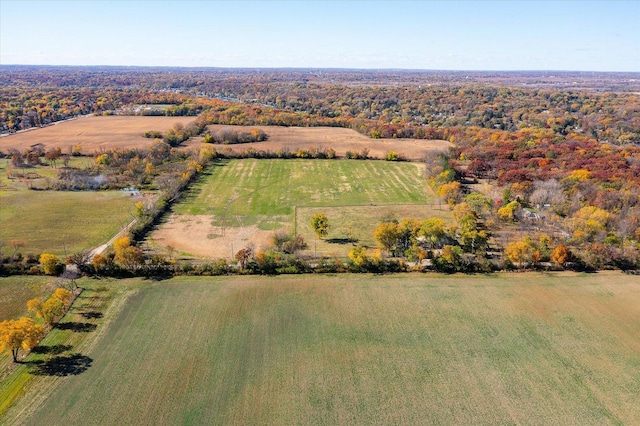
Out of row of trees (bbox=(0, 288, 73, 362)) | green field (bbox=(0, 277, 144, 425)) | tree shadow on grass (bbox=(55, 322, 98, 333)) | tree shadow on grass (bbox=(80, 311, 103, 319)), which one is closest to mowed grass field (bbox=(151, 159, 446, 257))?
green field (bbox=(0, 277, 144, 425))

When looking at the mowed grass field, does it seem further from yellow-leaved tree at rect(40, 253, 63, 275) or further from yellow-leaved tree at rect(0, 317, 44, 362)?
yellow-leaved tree at rect(0, 317, 44, 362)

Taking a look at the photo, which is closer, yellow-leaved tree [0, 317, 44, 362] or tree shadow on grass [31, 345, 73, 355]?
yellow-leaved tree [0, 317, 44, 362]

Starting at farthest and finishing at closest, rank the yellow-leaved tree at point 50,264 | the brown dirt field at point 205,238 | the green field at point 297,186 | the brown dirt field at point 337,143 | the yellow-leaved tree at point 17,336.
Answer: the brown dirt field at point 337,143, the green field at point 297,186, the brown dirt field at point 205,238, the yellow-leaved tree at point 50,264, the yellow-leaved tree at point 17,336

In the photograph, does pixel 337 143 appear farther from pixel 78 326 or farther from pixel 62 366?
pixel 62 366

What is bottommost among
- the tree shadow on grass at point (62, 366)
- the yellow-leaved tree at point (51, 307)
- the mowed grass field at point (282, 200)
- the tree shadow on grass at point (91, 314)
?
the tree shadow on grass at point (62, 366)

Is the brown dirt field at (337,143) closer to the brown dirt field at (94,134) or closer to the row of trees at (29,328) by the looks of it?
the brown dirt field at (94,134)

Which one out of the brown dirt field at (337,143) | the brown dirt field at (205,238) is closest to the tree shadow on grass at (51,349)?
the brown dirt field at (205,238)

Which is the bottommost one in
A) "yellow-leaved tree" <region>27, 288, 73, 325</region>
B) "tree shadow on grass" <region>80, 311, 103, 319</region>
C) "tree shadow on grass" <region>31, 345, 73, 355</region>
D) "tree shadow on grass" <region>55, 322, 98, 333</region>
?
"tree shadow on grass" <region>31, 345, 73, 355</region>

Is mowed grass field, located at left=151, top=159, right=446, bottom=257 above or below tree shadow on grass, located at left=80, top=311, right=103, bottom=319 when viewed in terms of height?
above
